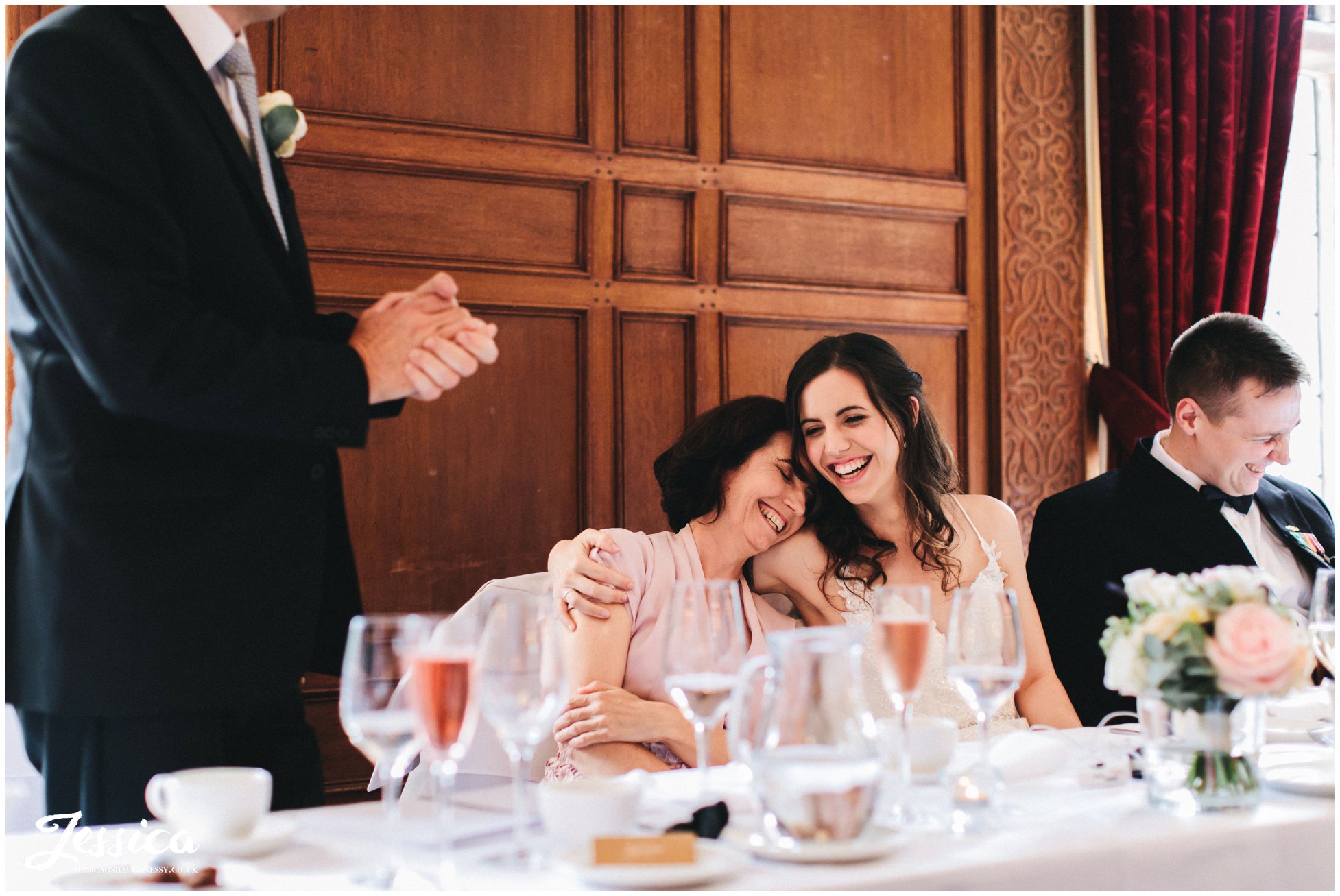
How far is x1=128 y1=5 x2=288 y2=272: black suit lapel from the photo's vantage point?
4.99 ft

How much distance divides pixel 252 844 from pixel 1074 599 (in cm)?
231

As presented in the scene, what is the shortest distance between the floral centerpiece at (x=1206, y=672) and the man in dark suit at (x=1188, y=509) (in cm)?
153

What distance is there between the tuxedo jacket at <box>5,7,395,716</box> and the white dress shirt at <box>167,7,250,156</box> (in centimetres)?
4

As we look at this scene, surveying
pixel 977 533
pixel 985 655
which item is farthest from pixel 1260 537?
pixel 985 655

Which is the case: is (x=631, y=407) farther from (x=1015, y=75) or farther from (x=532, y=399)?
(x=1015, y=75)

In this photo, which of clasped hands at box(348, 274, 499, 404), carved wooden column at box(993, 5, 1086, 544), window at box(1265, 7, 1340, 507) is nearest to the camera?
clasped hands at box(348, 274, 499, 404)

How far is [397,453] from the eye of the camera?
9.98 feet

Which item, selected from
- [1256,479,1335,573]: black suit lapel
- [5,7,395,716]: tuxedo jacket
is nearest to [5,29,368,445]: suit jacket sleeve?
[5,7,395,716]: tuxedo jacket

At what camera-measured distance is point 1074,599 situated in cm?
296

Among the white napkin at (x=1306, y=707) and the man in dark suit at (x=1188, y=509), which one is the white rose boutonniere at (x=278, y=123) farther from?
the man in dark suit at (x=1188, y=509)

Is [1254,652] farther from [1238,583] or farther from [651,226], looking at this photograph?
[651,226]

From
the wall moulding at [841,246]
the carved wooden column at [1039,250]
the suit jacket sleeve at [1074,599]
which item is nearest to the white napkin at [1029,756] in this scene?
the suit jacket sleeve at [1074,599]

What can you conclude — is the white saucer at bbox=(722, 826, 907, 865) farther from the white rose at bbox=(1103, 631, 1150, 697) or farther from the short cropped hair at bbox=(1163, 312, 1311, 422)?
the short cropped hair at bbox=(1163, 312, 1311, 422)

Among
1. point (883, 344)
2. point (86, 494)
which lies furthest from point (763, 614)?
point (86, 494)
